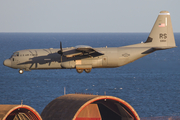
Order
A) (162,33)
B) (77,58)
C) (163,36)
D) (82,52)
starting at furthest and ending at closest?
(162,33) < (163,36) < (77,58) < (82,52)

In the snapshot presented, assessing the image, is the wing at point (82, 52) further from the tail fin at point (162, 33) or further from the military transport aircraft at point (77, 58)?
the tail fin at point (162, 33)

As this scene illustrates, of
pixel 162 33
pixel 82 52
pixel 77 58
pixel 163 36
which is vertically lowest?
pixel 77 58

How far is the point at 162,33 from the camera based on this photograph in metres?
78.9

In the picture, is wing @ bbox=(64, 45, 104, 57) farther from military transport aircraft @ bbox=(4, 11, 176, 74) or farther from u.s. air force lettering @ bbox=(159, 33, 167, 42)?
u.s. air force lettering @ bbox=(159, 33, 167, 42)

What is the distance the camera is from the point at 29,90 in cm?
19088

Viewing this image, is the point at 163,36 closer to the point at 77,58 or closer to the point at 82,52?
the point at 82,52

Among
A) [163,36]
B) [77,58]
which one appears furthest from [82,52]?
[163,36]

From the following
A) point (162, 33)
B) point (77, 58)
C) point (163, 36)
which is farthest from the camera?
point (162, 33)

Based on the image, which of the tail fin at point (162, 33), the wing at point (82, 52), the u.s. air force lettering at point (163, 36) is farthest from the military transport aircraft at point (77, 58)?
the u.s. air force lettering at point (163, 36)

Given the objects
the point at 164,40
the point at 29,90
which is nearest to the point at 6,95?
the point at 29,90

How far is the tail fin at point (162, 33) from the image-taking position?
7838 cm

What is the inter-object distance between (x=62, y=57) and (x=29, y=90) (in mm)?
122596
